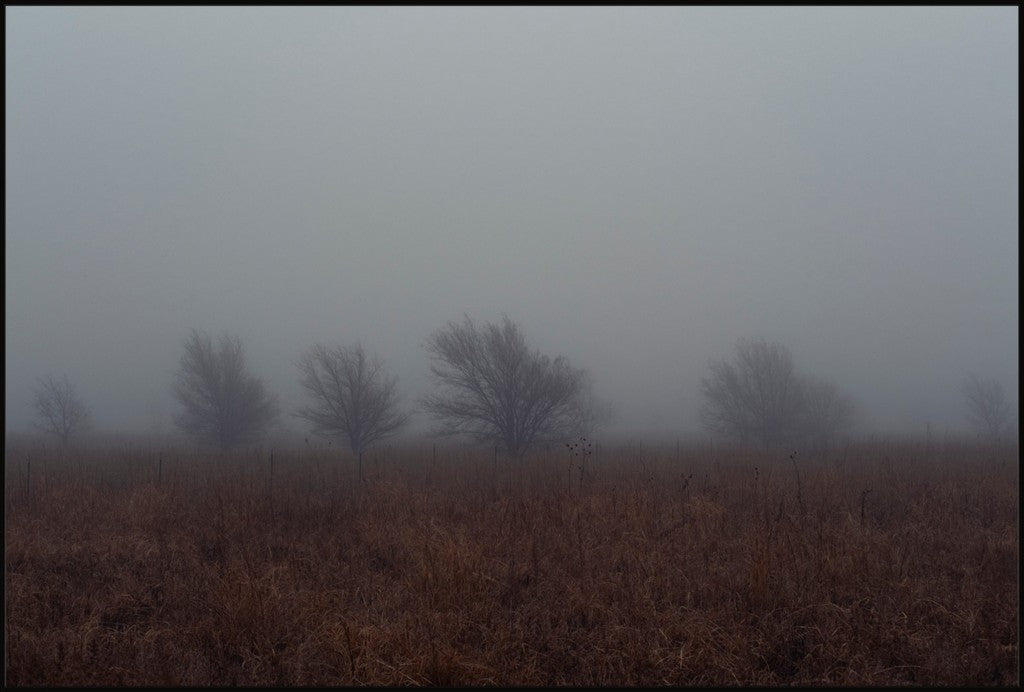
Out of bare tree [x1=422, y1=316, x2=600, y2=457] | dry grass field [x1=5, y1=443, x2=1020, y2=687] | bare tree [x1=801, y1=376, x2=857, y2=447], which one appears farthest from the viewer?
bare tree [x1=801, y1=376, x2=857, y2=447]

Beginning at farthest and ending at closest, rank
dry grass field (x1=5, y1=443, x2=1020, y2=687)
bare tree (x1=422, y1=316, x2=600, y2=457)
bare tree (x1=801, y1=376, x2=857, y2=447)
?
bare tree (x1=801, y1=376, x2=857, y2=447) → bare tree (x1=422, y1=316, x2=600, y2=457) → dry grass field (x1=5, y1=443, x2=1020, y2=687)

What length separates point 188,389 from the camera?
95.1ft

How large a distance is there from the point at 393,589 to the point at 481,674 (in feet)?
6.24

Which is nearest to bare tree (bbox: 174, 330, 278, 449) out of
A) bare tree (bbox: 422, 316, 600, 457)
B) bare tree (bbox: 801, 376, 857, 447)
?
bare tree (bbox: 422, 316, 600, 457)

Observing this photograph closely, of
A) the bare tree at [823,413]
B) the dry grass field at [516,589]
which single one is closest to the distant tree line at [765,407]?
the bare tree at [823,413]

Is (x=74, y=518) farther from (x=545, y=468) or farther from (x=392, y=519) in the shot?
(x=545, y=468)

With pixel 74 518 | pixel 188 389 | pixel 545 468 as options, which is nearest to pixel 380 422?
→ pixel 188 389

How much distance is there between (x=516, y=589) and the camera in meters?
5.54

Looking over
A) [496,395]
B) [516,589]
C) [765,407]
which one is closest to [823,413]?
Result: [765,407]

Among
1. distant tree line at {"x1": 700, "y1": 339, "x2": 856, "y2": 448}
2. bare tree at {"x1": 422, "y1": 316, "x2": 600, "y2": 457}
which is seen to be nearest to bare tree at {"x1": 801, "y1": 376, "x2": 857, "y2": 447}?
distant tree line at {"x1": 700, "y1": 339, "x2": 856, "y2": 448}

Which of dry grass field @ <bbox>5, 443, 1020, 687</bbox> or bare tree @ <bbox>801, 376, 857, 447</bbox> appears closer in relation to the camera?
dry grass field @ <bbox>5, 443, 1020, 687</bbox>

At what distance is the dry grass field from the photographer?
411 centimetres

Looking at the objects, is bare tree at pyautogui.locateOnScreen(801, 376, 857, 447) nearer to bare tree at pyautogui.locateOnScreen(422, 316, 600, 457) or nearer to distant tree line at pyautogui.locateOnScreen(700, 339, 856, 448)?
distant tree line at pyautogui.locateOnScreen(700, 339, 856, 448)

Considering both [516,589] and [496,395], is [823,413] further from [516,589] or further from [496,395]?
[516,589]
